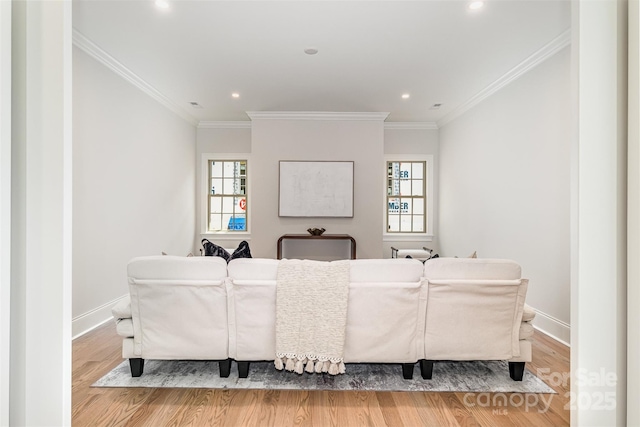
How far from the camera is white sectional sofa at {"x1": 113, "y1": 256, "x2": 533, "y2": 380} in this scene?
90.4 inches

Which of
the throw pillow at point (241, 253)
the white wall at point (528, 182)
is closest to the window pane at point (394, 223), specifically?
the white wall at point (528, 182)

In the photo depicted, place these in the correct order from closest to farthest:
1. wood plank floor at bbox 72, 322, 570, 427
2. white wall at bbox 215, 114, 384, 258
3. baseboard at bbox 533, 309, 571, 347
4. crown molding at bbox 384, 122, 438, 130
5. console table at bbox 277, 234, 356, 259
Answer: wood plank floor at bbox 72, 322, 570, 427
baseboard at bbox 533, 309, 571, 347
console table at bbox 277, 234, 356, 259
white wall at bbox 215, 114, 384, 258
crown molding at bbox 384, 122, 438, 130

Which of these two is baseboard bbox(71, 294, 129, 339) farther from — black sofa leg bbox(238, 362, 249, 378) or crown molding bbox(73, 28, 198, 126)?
crown molding bbox(73, 28, 198, 126)

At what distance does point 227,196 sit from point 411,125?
3734mm

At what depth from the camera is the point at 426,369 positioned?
7.97ft

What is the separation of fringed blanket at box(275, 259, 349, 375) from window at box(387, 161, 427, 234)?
4690 mm

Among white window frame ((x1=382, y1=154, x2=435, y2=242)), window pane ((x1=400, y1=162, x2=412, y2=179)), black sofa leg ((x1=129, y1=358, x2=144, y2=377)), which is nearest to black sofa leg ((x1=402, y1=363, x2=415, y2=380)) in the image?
black sofa leg ((x1=129, y1=358, x2=144, y2=377))

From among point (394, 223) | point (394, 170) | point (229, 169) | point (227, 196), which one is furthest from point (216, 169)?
point (394, 223)

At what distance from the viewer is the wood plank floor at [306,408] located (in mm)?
1974

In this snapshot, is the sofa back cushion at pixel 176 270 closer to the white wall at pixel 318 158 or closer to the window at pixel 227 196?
the white wall at pixel 318 158

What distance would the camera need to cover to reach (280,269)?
230cm
